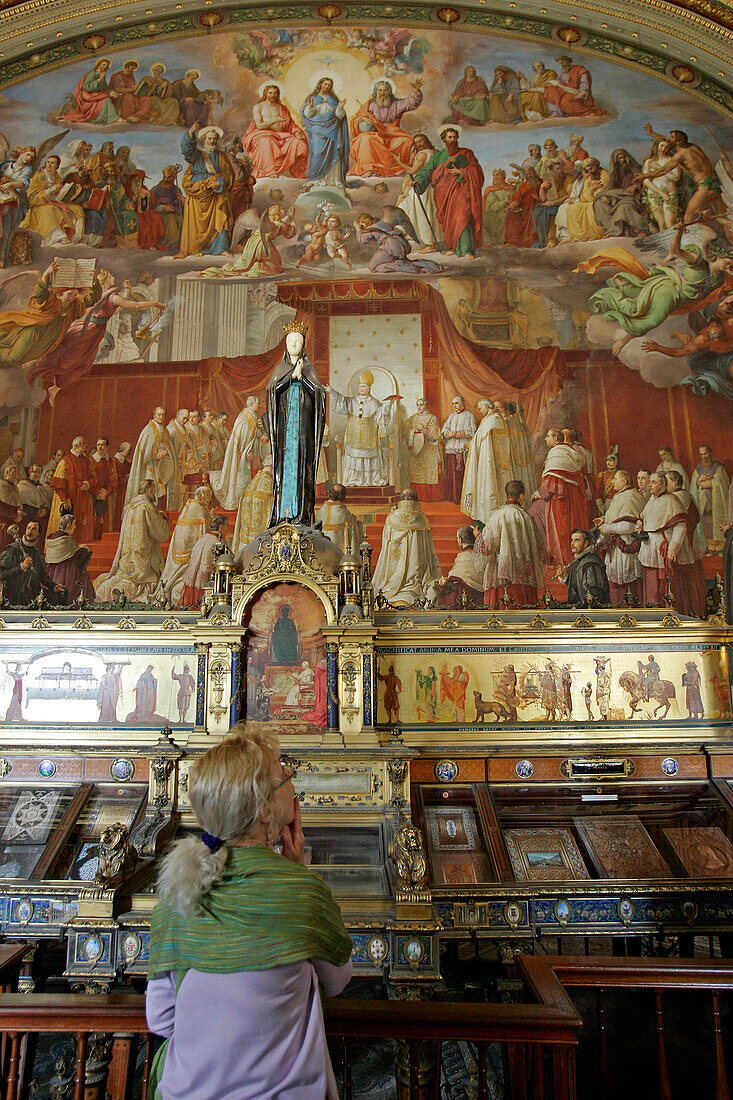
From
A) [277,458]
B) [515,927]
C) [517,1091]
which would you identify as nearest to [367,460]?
[277,458]

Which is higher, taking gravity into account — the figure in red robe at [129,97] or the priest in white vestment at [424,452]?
the figure in red robe at [129,97]

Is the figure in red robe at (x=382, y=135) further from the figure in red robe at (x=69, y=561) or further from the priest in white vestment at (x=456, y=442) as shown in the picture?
the figure in red robe at (x=69, y=561)

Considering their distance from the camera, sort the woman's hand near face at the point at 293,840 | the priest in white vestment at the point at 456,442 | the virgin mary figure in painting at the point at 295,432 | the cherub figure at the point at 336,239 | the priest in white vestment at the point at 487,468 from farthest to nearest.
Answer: the cherub figure at the point at 336,239
the priest in white vestment at the point at 456,442
the priest in white vestment at the point at 487,468
the virgin mary figure in painting at the point at 295,432
the woman's hand near face at the point at 293,840

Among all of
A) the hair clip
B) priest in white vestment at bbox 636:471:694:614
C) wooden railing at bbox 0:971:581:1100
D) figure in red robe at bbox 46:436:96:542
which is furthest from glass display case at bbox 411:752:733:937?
figure in red robe at bbox 46:436:96:542

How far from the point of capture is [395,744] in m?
6.95

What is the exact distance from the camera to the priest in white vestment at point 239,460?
11094mm

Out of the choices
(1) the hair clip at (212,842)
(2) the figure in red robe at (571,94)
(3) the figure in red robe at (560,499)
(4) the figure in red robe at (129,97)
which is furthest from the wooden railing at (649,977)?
(4) the figure in red robe at (129,97)

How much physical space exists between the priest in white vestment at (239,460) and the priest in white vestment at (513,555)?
3.75m

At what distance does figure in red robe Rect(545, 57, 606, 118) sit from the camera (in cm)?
1275

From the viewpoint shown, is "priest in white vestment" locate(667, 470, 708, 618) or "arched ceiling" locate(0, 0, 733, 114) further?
"arched ceiling" locate(0, 0, 733, 114)

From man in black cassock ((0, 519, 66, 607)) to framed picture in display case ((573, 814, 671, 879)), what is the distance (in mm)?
7726

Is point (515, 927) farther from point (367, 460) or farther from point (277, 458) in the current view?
point (367, 460)

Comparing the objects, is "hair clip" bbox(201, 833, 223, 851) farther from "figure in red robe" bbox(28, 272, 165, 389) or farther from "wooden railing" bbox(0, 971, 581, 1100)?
"figure in red robe" bbox(28, 272, 165, 389)

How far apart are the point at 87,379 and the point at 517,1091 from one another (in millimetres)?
11102
